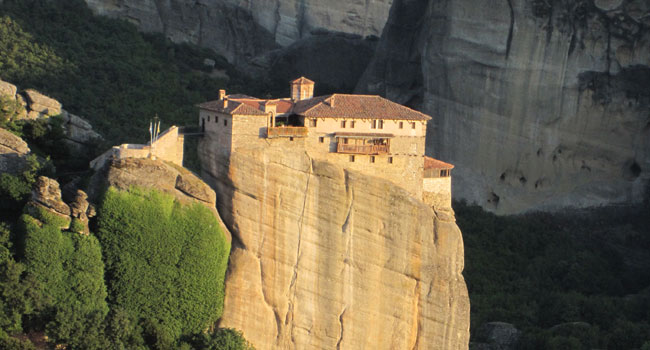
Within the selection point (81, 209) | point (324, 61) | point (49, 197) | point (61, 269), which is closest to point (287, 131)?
point (81, 209)

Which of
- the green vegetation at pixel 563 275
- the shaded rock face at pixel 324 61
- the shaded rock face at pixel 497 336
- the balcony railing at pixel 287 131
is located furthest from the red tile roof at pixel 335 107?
the shaded rock face at pixel 324 61

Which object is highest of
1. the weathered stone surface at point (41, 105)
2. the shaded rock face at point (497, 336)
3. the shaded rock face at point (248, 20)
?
the shaded rock face at point (248, 20)

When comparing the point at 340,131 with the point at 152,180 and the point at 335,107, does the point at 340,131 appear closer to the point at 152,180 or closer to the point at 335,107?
the point at 335,107

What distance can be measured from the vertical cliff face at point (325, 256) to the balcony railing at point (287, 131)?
18.6 inches

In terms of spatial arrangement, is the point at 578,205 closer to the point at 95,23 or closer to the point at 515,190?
the point at 515,190

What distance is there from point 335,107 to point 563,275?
70.7 ft

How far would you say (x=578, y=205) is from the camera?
7262 cm

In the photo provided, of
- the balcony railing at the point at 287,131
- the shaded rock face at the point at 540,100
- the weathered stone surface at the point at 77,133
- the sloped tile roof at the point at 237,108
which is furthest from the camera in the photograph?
the shaded rock face at the point at 540,100

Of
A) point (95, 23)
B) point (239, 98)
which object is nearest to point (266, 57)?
point (95, 23)

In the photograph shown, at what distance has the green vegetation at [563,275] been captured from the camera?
6112 cm

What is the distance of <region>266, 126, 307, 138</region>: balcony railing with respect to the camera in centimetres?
4819

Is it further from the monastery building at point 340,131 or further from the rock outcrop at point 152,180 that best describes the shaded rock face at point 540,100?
the rock outcrop at point 152,180

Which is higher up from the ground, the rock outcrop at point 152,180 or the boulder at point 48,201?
the rock outcrop at point 152,180

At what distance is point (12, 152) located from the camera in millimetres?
49812
